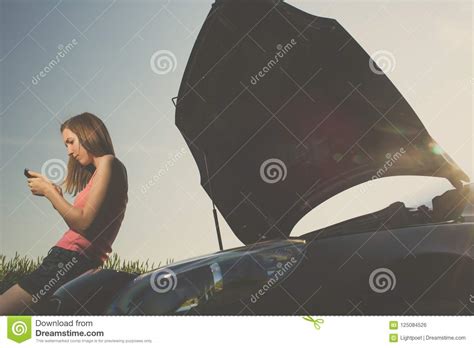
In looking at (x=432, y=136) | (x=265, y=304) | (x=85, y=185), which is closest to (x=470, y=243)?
(x=432, y=136)

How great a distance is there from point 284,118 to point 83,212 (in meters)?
1.29

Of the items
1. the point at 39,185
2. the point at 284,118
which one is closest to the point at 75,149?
the point at 39,185

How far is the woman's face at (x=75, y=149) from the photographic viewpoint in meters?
3.28

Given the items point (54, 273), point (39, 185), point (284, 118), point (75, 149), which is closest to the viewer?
point (284, 118)

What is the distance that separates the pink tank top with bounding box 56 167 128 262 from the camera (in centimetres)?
307

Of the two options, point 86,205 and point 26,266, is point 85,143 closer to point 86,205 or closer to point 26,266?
point 86,205

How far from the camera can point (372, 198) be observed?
2.98 metres

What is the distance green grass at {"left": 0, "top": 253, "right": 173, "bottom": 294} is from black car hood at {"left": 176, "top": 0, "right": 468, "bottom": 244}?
0.64 meters

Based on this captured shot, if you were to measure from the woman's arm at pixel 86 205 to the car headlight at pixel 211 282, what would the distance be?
1.75ft

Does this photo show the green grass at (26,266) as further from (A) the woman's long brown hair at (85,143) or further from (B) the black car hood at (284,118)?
(B) the black car hood at (284,118)
